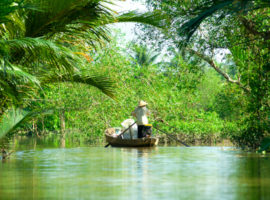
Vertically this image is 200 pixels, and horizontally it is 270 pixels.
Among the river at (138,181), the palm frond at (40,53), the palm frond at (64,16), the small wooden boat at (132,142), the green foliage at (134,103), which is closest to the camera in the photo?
the river at (138,181)

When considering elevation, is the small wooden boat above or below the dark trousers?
below

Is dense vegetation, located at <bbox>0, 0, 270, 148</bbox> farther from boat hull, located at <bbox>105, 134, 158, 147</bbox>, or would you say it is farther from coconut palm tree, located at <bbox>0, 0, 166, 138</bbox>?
boat hull, located at <bbox>105, 134, 158, 147</bbox>

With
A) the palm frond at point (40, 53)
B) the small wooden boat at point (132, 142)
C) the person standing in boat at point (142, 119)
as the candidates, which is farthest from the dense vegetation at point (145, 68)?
the small wooden boat at point (132, 142)

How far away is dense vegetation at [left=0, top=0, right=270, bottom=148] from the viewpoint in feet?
37.9

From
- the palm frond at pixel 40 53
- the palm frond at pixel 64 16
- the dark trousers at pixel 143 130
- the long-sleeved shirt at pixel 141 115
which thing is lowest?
the dark trousers at pixel 143 130

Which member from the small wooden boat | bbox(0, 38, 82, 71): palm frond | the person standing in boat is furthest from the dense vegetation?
the small wooden boat

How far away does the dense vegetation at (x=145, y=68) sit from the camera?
1156 cm

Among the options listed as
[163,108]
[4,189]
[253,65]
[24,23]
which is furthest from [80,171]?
[163,108]

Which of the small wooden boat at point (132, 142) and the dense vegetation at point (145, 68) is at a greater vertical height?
the dense vegetation at point (145, 68)

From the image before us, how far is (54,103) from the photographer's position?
32906 millimetres

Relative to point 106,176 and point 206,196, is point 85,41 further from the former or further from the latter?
point 206,196

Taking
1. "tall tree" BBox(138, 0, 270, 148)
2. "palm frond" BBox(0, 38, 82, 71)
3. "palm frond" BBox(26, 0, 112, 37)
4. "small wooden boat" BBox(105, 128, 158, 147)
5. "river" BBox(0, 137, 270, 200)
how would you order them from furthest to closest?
1. "small wooden boat" BBox(105, 128, 158, 147)
2. "tall tree" BBox(138, 0, 270, 148)
3. "palm frond" BBox(26, 0, 112, 37)
4. "palm frond" BBox(0, 38, 82, 71)
5. "river" BBox(0, 137, 270, 200)

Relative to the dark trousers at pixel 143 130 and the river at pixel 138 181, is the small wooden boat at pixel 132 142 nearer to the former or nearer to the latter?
the dark trousers at pixel 143 130

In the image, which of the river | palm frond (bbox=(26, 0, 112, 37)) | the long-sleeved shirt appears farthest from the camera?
the long-sleeved shirt
